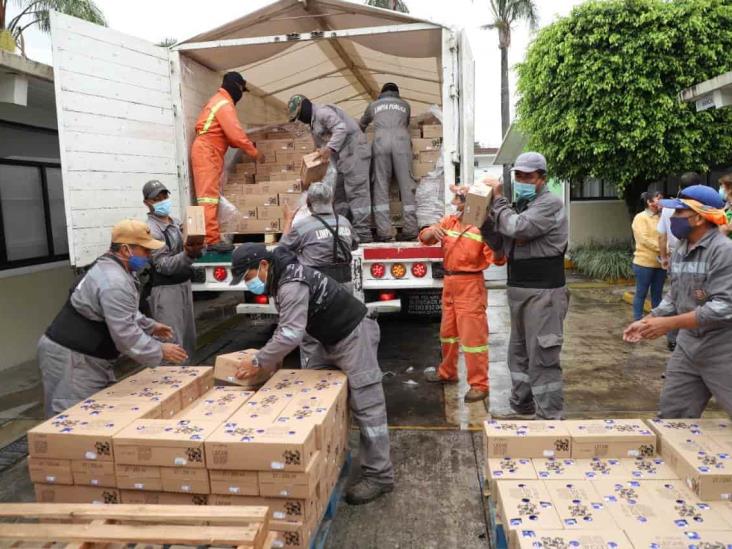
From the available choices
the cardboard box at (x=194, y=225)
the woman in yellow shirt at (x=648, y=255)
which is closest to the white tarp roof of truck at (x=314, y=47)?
the cardboard box at (x=194, y=225)

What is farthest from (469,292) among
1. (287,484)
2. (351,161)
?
(287,484)

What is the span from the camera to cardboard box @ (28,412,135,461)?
241cm

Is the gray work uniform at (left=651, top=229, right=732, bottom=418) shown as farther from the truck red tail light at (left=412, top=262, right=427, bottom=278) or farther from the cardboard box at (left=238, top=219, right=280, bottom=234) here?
the cardboard box at (left=238, top=219, right=280, bottom=234)

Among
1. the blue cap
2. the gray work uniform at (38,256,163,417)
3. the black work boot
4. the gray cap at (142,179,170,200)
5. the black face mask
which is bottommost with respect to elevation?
the black work boot

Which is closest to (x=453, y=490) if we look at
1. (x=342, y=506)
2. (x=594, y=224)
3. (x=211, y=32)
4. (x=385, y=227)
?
(x=342, y=506)

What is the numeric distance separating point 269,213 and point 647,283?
4199 millimetres

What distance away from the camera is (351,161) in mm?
5426

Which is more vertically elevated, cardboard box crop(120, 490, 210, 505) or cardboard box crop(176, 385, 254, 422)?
cardboard box crop(176, 385, 254, 422)

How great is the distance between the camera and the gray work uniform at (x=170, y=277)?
14.6ft

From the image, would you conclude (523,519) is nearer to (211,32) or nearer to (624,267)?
(211,32)

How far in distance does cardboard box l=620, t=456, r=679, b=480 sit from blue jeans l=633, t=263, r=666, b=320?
4.33 m

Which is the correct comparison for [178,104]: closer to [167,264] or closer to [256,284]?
[167,264]

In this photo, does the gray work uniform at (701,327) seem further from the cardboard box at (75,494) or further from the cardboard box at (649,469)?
the cardboard box at (75,494)

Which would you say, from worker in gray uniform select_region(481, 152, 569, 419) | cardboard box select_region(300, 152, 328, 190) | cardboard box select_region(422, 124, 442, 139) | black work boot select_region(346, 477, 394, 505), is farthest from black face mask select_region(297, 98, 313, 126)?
black work boot select_region(346, 477, 394, 505)
